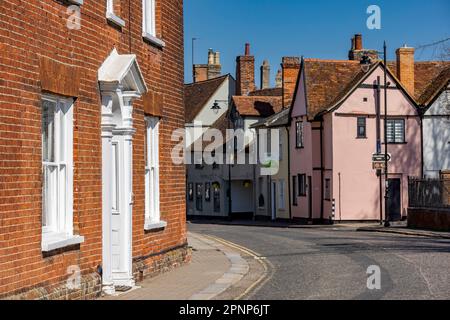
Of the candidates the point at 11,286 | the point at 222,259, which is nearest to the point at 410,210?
the point at 222,259

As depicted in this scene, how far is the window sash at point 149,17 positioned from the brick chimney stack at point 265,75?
4963 cm

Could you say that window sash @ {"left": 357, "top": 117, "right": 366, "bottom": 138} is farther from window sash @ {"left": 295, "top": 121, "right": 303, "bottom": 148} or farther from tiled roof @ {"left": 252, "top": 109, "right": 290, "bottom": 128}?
tiled roof @ {"left": 252, "top": 109, "right": 290, "bottom": 128}

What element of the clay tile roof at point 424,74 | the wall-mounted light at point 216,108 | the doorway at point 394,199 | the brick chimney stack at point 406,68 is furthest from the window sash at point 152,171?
the wall-mounted light at point 216,108

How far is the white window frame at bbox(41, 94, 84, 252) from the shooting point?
10922mm

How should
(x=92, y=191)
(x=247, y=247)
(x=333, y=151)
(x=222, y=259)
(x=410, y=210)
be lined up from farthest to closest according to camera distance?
(x=333, y=151), (x=410, y=210), (x=247, y=247), (x=222, y=259), (x=92, y=191)

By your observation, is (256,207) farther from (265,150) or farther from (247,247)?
(247,247)

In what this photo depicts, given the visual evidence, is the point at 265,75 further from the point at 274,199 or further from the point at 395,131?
the point at 395,131

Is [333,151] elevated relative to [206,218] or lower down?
elevated

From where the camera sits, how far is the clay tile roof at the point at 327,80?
42.3 metres

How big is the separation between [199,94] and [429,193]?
33.2 meters

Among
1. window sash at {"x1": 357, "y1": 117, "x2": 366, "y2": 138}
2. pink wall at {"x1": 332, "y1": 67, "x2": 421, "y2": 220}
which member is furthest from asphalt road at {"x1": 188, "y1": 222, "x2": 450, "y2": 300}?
window sash at {"x1": 357, "y1": 117, "x2": 366, "y2": 138}

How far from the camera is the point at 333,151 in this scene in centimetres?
4059

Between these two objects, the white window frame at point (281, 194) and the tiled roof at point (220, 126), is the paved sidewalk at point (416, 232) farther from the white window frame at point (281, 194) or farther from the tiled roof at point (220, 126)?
the tiled roof at point (220, 126)
